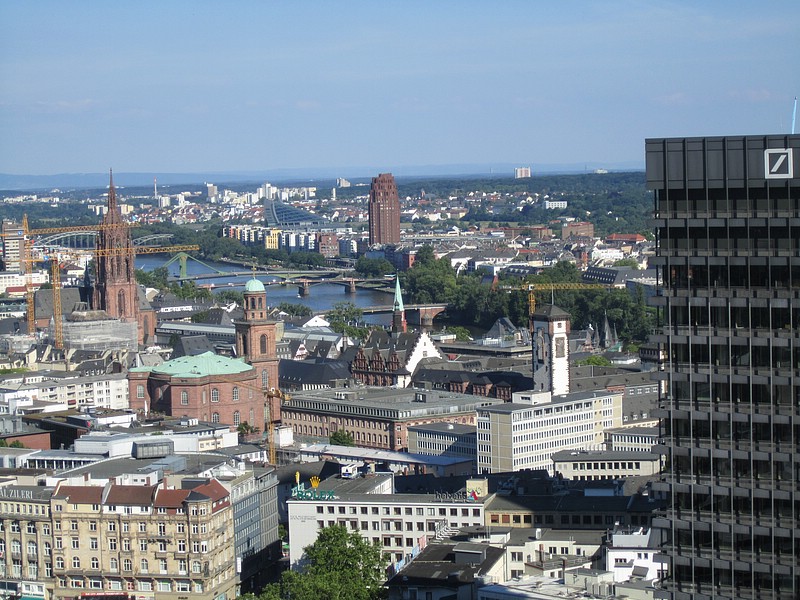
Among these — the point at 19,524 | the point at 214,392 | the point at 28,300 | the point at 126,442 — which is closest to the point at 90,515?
the point at 19,524

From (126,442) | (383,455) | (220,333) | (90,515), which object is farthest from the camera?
(220,333)

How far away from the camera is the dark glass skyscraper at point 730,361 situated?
3164 cm

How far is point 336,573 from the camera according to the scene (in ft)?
166

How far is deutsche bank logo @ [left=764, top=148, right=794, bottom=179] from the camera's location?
31.5 meters

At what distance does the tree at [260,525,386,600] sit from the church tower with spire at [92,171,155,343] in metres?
73.9

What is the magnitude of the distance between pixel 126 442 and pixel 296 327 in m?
67.9

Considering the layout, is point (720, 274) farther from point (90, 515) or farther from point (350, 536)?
point (90, 515)

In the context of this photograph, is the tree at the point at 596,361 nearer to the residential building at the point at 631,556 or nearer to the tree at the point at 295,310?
the tree at the point at 295,310

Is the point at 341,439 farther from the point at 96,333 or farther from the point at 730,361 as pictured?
the point at 730,361

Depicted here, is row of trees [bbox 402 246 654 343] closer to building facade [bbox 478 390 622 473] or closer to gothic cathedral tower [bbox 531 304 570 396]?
gothic cathedral tower [bbox 531 304 570 396]

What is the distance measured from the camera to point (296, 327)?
135750mm

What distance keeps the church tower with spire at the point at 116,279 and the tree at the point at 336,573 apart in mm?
73864

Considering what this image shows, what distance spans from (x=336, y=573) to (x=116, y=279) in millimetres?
79464

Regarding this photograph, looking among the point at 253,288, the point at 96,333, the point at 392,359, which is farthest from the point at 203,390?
the point at 96,333
